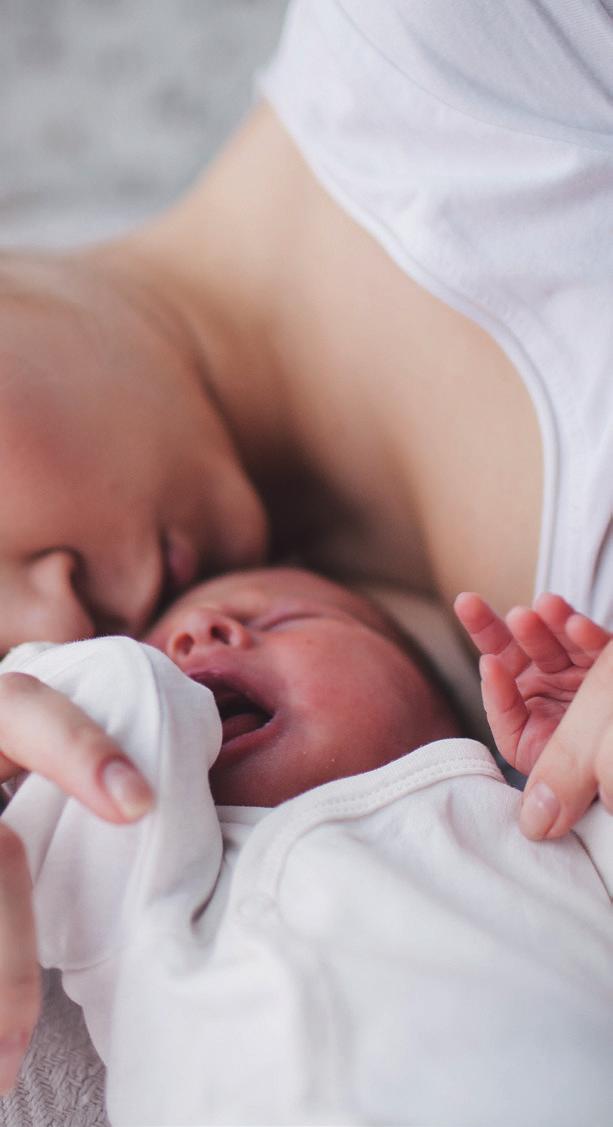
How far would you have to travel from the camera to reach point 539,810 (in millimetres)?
598

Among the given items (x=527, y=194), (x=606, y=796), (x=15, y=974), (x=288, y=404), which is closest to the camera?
(x=15, y=974)

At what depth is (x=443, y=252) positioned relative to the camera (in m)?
0.73

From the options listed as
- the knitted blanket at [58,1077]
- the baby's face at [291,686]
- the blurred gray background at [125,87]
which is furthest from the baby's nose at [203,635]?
the blurred gray background at [125,87]

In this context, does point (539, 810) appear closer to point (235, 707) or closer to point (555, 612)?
point (555, 612)

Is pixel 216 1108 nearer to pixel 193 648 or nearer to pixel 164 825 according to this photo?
pixel 164 825

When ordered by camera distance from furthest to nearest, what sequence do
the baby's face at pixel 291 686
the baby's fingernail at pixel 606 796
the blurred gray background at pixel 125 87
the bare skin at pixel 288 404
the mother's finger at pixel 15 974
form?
the blurred gray background at pixel 125 87, the bare skin at pixel 288 404, the baby's face at pixel 291 686, the baby's fingernail at pixel 606 796, the mother's finger at pixel 15 974

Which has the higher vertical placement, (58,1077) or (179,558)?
(179,558)

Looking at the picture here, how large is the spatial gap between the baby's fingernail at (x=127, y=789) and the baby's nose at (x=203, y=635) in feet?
0.87

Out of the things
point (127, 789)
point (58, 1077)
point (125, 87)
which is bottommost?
point (58, 1077)

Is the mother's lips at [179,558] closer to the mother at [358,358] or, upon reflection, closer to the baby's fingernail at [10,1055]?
the mother at [358,358]

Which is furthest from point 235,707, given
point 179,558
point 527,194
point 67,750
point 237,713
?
point 527,194

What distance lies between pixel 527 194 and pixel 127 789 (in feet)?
1.62

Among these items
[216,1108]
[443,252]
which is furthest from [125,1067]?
[443,252]

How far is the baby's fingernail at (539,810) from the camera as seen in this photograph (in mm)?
596
